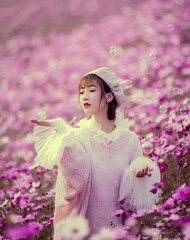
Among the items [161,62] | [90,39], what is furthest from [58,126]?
[90,39]

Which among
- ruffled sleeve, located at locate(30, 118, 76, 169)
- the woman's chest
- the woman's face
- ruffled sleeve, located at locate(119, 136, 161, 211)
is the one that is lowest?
ruffled sleeve, located at locate(119, 136, 161, 211)

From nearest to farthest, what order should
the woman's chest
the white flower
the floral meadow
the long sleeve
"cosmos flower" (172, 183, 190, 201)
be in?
the white flower, "cosmos flower" (172, 183, 190, 201), the long sleeve, the floral meadow, the woman's chest

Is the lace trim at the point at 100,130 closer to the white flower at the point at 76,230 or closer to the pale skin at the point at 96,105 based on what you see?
the pale skin at the point at 96,105

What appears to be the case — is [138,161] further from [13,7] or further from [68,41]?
[13,7]

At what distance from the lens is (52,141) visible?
1720 mm

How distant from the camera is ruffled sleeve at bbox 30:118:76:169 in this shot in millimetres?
1605

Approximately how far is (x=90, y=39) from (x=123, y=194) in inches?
330

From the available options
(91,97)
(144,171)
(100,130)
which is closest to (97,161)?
(100,130)

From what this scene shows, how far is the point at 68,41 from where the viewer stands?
1045cm

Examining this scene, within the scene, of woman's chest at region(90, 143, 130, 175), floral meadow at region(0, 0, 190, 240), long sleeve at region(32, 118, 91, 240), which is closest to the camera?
long sleeve at region(32, 118, 91, 240)

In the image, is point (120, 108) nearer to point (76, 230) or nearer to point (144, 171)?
point (144, 171)

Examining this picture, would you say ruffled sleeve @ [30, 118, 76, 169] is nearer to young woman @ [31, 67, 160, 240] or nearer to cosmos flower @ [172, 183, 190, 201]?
young woman @ [31, 67, 160, 240]

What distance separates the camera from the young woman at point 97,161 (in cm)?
173

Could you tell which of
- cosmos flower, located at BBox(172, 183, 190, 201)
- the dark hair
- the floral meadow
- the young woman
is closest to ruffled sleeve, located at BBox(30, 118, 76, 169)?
the young woman
